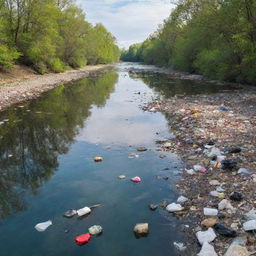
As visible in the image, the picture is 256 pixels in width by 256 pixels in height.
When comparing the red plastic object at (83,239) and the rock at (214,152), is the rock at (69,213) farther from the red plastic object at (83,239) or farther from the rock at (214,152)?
the rock at (214,152)

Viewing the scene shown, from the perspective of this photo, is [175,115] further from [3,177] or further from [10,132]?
[3,177]

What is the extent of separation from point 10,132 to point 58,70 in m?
29.4

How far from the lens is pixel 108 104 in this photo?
50.4 feet

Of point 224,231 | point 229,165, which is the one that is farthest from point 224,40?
point 224,231

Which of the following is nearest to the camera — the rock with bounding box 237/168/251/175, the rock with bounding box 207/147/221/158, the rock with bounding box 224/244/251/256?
the rock with bounding box 224/244/251/256

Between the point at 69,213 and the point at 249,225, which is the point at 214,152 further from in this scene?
the point at 69,213

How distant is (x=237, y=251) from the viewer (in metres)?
3.19

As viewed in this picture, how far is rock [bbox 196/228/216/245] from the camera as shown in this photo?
Result: 3547mm

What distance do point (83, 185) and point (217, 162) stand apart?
3052mm

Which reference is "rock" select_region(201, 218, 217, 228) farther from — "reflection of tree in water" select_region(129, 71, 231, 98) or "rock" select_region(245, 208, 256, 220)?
"reflection of tree in water" select_region(129, 71, 231, 98)

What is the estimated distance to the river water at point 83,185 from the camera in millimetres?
3709

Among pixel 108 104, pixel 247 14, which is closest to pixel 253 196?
pixel 108 104

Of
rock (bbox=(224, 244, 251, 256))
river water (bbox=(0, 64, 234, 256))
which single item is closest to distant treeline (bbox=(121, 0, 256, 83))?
river water (bbox=(0, 64, 234, 256))

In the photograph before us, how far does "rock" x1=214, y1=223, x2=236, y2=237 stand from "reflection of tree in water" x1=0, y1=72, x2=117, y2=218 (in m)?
3.32
